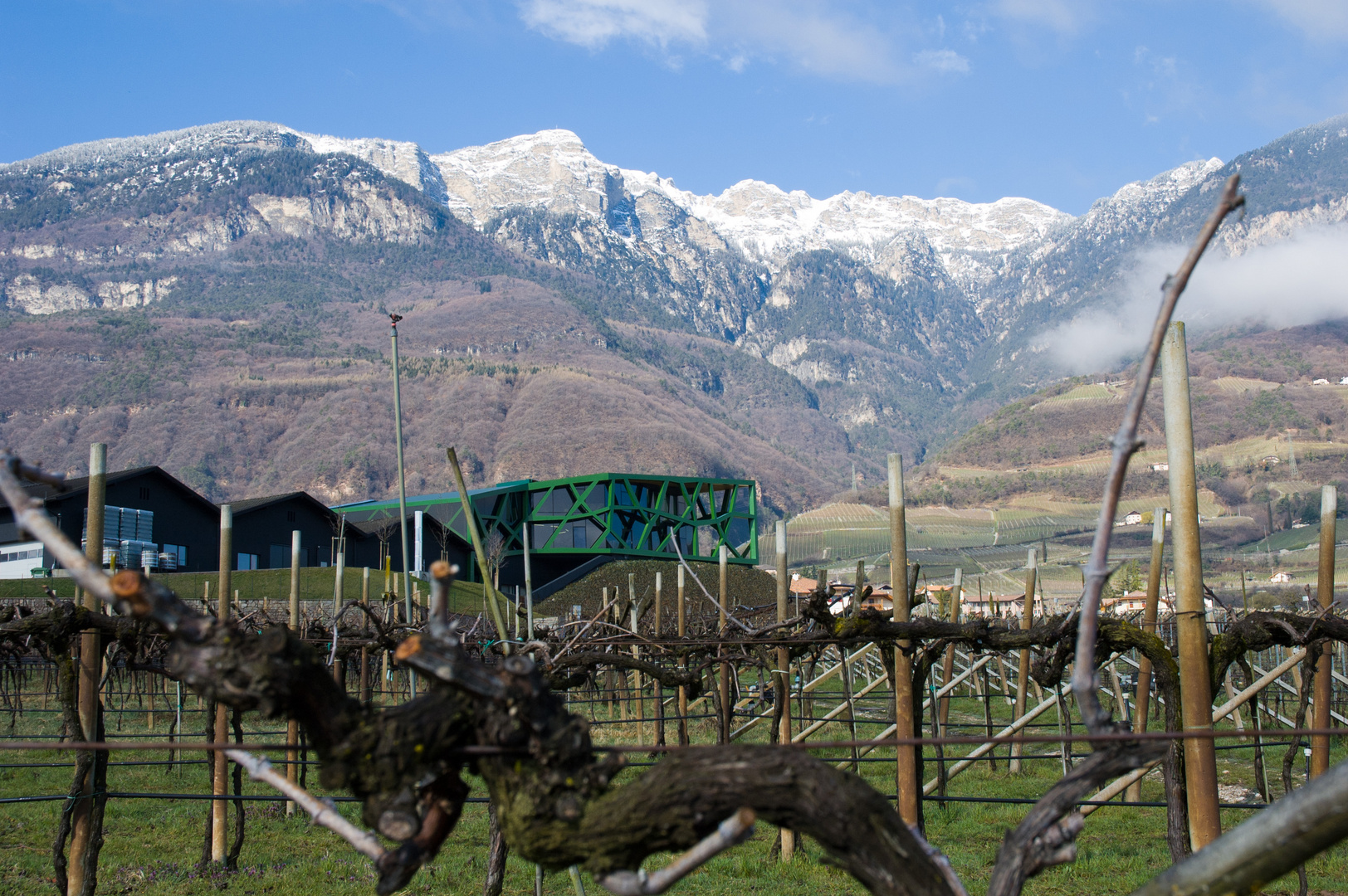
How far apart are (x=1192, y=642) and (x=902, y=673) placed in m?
2.70

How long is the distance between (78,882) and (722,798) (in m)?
5.96

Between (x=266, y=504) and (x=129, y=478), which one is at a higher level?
(x=129, y=478)

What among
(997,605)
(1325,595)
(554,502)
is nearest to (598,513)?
(554,502)

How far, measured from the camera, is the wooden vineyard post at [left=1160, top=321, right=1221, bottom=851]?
4.64m

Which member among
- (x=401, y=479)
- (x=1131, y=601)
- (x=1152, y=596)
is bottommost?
(x=1131, y=601)

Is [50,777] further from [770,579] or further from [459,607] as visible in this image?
[770,579]

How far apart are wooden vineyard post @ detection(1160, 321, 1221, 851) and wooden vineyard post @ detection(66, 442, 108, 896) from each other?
20.3 ft

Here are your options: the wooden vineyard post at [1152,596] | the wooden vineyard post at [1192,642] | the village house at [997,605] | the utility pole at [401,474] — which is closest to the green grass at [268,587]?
the utility pole at [401,474]

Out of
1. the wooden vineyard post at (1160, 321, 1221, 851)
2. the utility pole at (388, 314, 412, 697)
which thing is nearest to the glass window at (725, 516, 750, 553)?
the utility pole at (388, 314, 412, 697)

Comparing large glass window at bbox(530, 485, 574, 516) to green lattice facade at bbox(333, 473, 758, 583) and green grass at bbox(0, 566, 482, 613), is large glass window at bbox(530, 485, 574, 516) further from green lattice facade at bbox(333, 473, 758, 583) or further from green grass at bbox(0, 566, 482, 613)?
green grass at bbox(0, 566, 482, 613)

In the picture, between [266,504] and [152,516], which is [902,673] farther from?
[266,504]

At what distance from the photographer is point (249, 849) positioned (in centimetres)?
987

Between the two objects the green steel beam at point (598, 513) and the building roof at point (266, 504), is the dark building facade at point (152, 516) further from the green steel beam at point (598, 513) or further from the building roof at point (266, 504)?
the green steel beam at point (598, 513)

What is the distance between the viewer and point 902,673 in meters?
7.18
